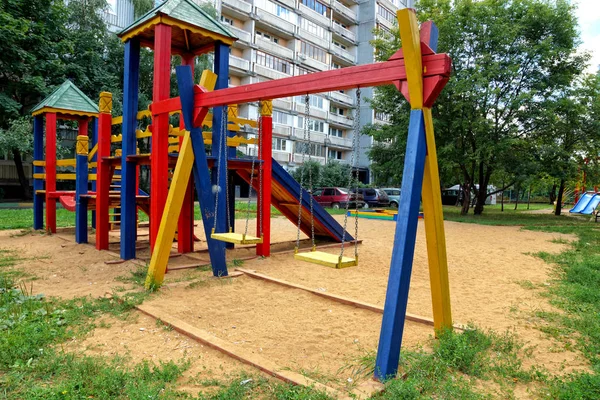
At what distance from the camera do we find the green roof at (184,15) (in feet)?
21.7

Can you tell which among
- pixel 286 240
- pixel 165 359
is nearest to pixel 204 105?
pixel 165 359

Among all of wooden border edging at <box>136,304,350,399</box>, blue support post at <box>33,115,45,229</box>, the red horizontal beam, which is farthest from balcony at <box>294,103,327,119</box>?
wooden border edging at <box>136,304,350,399</box>

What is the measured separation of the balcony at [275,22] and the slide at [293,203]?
96.4ft

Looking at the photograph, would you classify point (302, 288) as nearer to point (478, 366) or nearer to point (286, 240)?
point (478, 366)

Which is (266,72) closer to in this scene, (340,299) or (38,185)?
(38,185)

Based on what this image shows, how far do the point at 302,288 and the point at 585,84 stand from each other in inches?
765

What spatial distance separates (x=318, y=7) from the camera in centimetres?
4128

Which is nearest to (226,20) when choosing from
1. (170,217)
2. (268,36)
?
(268,36)

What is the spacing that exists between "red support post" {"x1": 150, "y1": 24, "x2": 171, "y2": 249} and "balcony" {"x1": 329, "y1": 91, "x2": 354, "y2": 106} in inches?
1463

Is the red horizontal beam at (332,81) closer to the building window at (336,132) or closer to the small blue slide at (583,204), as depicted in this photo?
the small blue slide at (583,204)

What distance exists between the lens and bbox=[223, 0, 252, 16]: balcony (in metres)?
32.4

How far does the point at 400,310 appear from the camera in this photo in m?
3.12

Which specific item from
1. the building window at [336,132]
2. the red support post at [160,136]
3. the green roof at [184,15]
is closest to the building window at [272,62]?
the building window at [336,132]

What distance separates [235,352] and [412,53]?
9.25 ft
